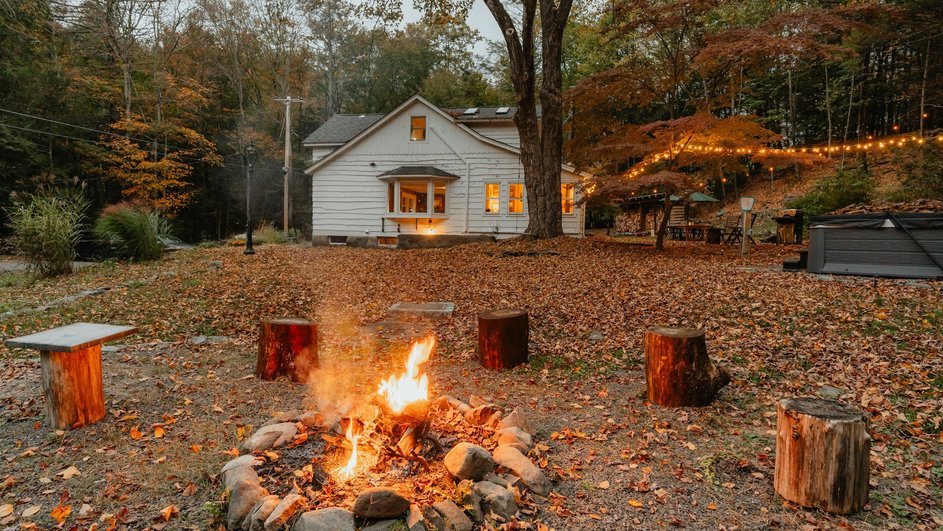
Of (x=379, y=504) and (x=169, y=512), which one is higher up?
(x=379, y=504)

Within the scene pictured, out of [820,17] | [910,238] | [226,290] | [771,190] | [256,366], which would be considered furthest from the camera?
[771,190]

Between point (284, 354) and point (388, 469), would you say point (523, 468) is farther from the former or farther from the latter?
point (284, 354)

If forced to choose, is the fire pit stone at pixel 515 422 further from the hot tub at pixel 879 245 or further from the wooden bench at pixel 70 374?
the hot tub at pixel 879 245

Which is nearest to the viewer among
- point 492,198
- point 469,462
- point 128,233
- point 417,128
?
point 469,462

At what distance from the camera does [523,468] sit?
2.81m

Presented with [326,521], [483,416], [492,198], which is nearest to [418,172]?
[492,198]

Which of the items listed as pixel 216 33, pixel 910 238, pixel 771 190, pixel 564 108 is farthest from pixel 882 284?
pixel 216 33

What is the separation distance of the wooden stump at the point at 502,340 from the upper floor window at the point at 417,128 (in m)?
14.7

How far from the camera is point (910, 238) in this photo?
7801 mm

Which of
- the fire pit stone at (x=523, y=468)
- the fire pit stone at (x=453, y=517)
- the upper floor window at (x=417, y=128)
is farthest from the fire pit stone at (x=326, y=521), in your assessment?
the upper floor window at (x=417, y=128)

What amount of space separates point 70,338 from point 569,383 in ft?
13.5

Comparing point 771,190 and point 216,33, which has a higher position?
point 216,33

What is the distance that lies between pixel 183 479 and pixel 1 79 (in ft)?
82.6

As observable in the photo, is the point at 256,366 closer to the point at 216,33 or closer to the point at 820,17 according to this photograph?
the point at 820,17
